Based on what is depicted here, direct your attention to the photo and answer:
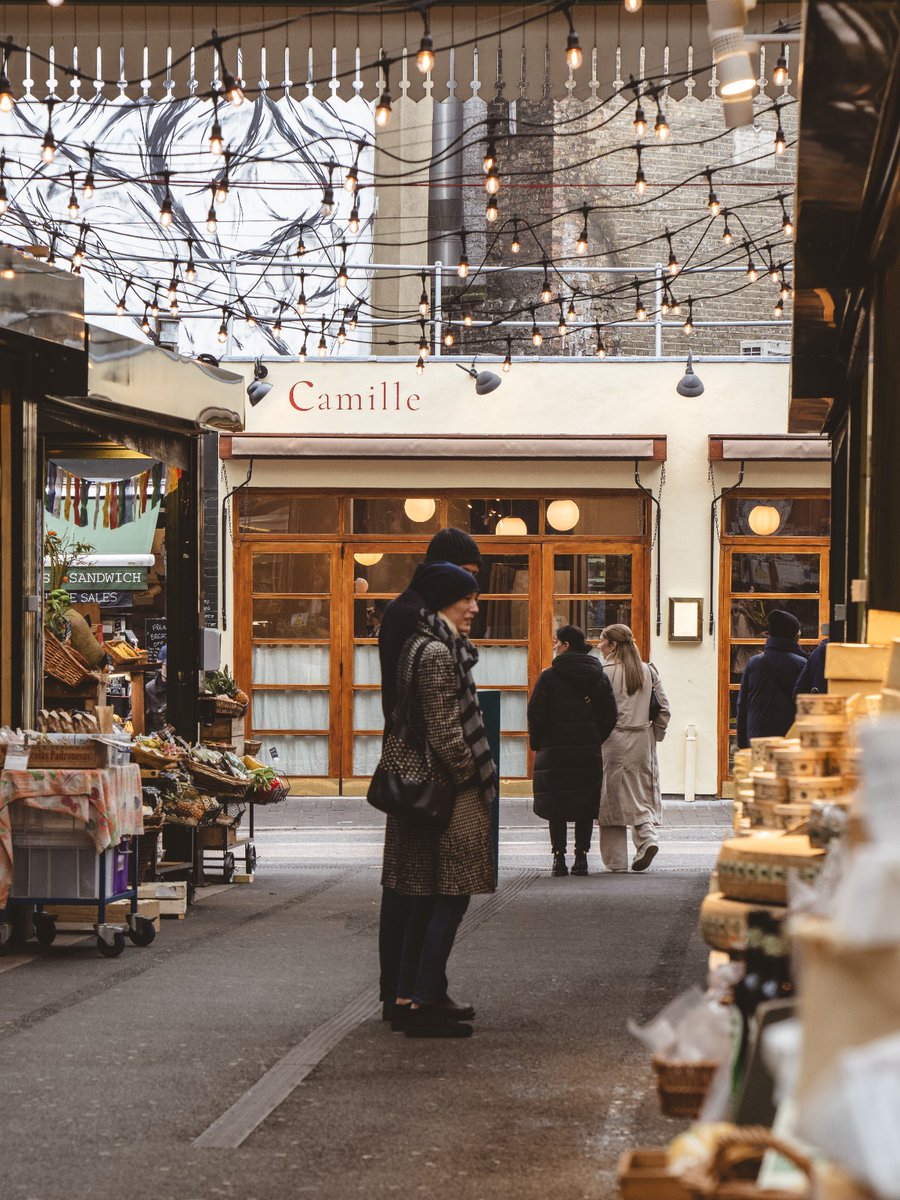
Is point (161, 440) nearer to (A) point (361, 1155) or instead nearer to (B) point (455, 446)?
(B) point (455, 446)

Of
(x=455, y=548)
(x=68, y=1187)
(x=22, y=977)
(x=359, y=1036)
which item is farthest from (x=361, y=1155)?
(x=22, y=977)

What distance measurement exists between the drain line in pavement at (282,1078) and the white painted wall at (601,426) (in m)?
11.2

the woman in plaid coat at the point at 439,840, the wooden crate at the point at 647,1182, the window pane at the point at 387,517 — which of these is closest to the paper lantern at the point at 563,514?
the window pane at the point at 387,517

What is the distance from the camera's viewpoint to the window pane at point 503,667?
1894 centimetres

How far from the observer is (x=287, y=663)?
747 inches

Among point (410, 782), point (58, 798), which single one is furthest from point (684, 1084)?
point (58, 798)

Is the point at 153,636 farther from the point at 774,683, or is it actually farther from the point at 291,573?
the point at 774,683

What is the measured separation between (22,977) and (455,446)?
1091 cm

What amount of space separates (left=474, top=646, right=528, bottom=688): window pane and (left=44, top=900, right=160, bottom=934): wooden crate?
30.8ft

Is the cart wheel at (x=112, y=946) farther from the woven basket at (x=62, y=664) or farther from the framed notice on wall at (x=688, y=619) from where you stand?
the framed notice on wall at (x=688, y=619)

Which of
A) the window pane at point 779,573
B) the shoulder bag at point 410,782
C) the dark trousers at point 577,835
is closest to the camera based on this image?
the shoulder bag at point 410,782

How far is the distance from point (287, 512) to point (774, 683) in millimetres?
7879

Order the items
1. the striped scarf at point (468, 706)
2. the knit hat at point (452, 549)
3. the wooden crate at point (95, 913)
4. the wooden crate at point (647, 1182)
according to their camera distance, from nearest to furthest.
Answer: the wooden crate at point (647, 1182) → the striped scarf at point (468, 706) → the knit hat at point (452, 549) → the wooden crate at point (95, 913)

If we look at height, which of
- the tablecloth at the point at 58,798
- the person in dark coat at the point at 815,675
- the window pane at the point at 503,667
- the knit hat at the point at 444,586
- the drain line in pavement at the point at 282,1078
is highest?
the knit hat at the point at 444,586
